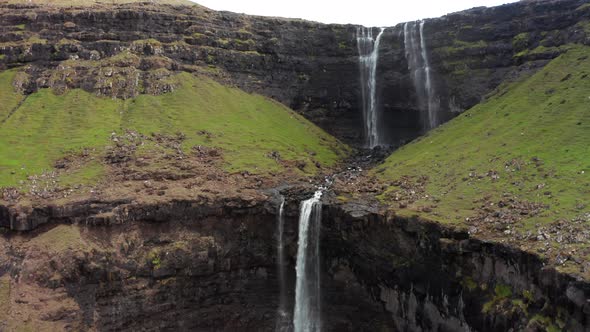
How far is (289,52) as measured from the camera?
325 ft

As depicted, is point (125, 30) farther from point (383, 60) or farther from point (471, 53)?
point (471, 53)

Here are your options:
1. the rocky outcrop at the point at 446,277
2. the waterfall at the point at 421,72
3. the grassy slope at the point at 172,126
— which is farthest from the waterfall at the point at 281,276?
the waterfall at the point at 421,72

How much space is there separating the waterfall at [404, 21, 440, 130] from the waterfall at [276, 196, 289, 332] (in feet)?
129

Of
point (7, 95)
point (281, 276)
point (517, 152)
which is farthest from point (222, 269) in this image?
point (7, 95)

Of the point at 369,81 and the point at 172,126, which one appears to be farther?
the point at 369,81

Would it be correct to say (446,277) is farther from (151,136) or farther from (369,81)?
(369,81)

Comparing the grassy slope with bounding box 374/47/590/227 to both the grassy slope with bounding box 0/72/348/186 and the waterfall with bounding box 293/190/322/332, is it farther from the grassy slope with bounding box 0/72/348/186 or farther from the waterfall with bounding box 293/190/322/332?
the grassy slope with bounding box 0/72/348/186

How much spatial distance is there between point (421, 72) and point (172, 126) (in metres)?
43.0

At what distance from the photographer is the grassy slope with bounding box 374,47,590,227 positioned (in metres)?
46.9

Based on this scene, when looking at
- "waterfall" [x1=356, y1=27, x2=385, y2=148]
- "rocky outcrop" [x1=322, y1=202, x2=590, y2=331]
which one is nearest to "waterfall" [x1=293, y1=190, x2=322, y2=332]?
"rocky outcrop" [x1=322, y1=202, x2=590, y2=331]

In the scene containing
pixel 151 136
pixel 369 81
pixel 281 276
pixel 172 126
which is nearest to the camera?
pixel 281 276

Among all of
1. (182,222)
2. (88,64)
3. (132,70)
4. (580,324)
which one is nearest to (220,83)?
(132,70)

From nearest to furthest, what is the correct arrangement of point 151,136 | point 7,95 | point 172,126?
point 151,136 → point 172,126 → point 7,95

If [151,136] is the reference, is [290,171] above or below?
below
